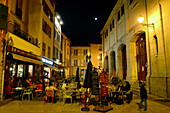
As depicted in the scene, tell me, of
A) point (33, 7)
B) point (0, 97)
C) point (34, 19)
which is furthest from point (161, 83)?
point (33, 7)

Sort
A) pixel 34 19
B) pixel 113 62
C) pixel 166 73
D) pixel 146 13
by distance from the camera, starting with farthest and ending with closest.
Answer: pixel 113 62 → pixel 34 19 → pixel 146 13 → pixel 166 73

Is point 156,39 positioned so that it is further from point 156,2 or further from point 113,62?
point 113,62

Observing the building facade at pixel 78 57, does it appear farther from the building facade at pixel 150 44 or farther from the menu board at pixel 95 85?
the menu board at pixel 95 85

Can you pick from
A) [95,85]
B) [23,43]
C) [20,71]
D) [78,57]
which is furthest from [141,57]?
[78,57]

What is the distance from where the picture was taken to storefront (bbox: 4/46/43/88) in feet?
29.7

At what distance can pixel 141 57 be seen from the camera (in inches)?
544

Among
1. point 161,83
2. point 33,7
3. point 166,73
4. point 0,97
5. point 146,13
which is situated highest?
point 33,7

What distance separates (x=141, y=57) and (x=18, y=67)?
38.5ft

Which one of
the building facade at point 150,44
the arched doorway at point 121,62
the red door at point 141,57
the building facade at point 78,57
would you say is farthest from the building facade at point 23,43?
the building facade at point 78,57

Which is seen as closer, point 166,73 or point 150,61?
point 166,73

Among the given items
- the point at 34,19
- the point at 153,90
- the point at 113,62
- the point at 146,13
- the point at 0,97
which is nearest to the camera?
the point at 0,97

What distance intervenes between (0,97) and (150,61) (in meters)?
11.1

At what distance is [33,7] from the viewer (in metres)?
15.5

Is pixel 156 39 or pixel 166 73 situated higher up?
pixel 156 39
